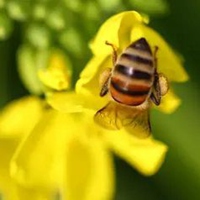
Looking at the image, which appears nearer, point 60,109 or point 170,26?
point 60,109

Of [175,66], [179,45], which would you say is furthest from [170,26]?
[175,66]

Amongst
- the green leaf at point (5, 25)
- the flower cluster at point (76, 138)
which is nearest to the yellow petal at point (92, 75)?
the flower cluster at point (76, 138)

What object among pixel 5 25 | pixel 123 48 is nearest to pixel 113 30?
pixel 123 48

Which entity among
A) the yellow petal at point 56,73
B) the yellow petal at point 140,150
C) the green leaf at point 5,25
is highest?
the green leaf at point 5,25

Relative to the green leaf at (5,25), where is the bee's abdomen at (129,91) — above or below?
below

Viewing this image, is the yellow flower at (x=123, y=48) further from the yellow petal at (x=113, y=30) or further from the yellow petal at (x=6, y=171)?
the yellow petal at (x=6, y=171)

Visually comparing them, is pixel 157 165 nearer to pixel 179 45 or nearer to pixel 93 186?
pixel 93 186

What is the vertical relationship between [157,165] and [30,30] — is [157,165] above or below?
below
